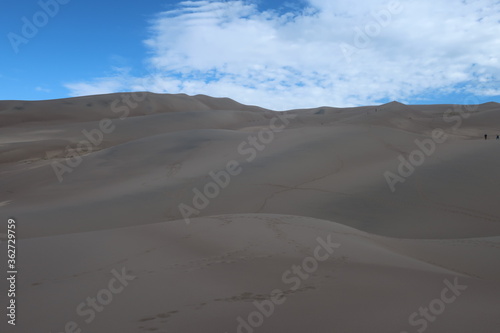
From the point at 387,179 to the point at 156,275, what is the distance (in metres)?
6.61

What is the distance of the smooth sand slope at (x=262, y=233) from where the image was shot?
276cm

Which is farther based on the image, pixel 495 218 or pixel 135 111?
pixel 135 111

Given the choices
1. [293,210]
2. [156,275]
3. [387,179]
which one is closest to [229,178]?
[293,210]

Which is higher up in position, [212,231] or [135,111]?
[135,111]

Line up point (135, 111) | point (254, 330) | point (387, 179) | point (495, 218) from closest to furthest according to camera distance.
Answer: point (254, 330), point (495, 218), point (387, 179), point (135, 111)

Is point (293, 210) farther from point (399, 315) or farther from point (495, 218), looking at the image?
point (399, 315)

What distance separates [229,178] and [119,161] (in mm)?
4918

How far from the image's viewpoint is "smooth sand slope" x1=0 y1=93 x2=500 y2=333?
276 cm

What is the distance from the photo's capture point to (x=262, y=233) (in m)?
4.77

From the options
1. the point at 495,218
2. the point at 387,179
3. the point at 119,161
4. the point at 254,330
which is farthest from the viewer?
the point at 119,161

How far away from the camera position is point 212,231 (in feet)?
15.7

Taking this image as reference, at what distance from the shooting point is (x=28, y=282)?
3311 mm

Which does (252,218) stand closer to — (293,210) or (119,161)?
(293,210)

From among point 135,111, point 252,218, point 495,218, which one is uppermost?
point 135,111
